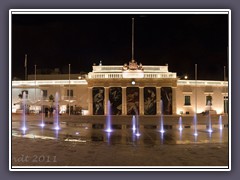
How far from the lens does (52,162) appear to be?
341 inches

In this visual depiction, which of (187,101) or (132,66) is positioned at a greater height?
(132,66)

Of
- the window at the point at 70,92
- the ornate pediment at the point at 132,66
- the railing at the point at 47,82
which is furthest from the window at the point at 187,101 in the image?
the window at the point at 70,92

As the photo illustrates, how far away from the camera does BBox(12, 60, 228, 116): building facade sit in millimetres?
33312

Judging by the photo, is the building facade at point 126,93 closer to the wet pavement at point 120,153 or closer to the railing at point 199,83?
the railing at point 199,83

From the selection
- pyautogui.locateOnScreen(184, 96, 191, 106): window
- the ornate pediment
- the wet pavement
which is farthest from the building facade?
the wet pavement

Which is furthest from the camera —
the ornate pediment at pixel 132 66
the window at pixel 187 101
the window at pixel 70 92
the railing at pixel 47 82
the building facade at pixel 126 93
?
the window at pixel 187 101

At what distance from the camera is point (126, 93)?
110ft

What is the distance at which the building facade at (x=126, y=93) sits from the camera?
33312 millimetres

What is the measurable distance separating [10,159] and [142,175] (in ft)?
9.01

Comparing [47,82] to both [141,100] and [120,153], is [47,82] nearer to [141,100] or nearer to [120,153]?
[141,100]

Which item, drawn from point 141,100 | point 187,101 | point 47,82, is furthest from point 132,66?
point 47,82

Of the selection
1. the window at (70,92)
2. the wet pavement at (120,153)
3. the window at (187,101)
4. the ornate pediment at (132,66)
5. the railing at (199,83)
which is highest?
the ornate pediment at (132,66)
